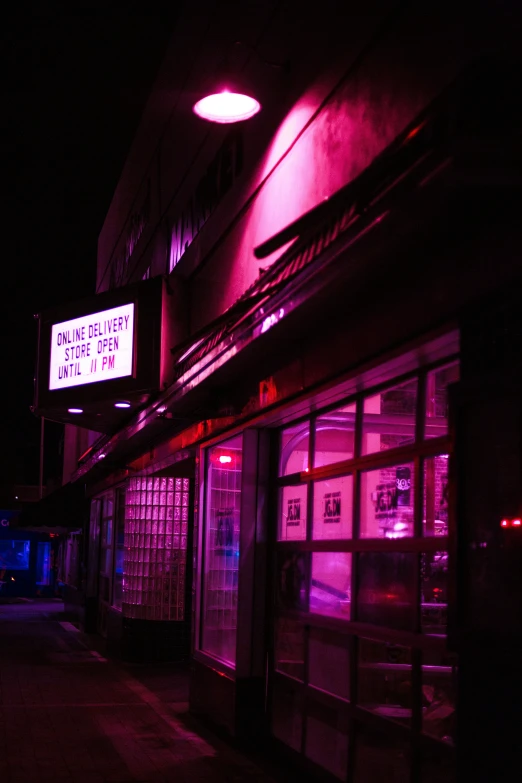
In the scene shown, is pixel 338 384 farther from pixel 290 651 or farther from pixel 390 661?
pixel 290 651

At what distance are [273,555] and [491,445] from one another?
173 inches

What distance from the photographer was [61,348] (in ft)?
42.1

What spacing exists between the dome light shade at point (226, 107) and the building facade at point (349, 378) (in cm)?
55

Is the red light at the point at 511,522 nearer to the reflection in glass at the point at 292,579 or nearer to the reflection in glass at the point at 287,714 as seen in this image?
the reflection in glass at the point at 292,579

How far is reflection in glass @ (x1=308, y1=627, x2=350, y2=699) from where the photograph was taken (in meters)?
7.03

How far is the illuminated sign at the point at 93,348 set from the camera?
11648mm

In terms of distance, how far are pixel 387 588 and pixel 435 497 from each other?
2.70 feet

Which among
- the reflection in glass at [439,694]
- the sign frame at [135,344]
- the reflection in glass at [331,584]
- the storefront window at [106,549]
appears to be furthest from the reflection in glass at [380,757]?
the storefront window at [106,549]

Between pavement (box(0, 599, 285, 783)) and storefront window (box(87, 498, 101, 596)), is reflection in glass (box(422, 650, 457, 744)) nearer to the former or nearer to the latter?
pavement (box(0, 599, 285, 783))

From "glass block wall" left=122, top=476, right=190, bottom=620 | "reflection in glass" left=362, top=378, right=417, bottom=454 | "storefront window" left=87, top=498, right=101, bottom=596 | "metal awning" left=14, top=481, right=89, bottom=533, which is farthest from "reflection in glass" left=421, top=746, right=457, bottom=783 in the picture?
"metal awning" left=14, top=481, right=89, bottom=533

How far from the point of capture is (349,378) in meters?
6.83

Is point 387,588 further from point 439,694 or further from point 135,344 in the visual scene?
point 135,344

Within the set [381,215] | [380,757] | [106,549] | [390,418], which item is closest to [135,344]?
[390,418]

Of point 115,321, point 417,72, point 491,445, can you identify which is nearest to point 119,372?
point 115,321
